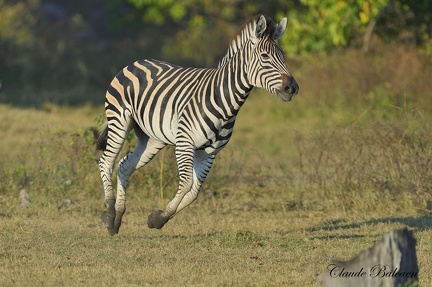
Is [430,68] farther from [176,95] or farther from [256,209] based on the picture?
[176,95]

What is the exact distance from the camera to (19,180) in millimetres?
12656

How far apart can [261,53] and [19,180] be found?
4345mm

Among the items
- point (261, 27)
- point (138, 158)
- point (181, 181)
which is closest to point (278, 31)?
point (261, 27)

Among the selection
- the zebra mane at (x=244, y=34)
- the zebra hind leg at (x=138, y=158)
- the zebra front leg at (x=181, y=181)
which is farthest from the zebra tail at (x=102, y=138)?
the zebra mane at (x=244, y=34)

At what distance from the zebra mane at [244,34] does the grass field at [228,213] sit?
1836mm

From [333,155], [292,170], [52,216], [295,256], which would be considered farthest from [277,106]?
[295,256]

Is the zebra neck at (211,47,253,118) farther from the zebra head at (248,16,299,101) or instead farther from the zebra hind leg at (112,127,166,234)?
the zebra hind leg at (112,127,166,234)

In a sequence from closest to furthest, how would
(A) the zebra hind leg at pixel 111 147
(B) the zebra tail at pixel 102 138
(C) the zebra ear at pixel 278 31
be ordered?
(C) the zebra ear at pixel 278 31 → (A) the zebra hind leg at pixel 111 147 → (B) the zebra tail at pixel 102 138

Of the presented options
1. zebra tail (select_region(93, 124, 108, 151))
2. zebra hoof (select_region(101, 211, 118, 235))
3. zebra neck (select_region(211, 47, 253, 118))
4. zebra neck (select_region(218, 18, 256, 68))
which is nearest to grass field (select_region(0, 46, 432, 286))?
zebra hoof (select_region(101, 211, 118, 235))

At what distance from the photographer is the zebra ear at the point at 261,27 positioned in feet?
31.9

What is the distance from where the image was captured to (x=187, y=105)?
1005 cm

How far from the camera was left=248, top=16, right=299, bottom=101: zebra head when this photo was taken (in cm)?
945

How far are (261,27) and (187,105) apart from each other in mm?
1071

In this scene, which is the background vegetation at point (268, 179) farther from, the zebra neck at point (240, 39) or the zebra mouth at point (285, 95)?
the zebra neck at point (240, 39)
